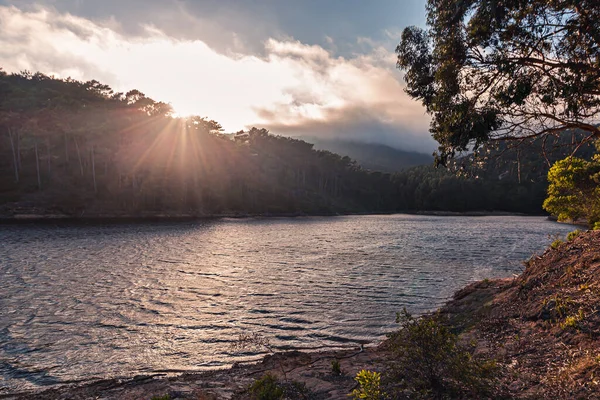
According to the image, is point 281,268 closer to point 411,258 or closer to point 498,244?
point 411,258

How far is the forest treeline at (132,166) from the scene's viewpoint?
10688 cm

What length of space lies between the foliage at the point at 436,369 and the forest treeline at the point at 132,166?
78455 mm

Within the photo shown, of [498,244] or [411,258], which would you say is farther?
[498,244]

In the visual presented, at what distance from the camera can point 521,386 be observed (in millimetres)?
7770

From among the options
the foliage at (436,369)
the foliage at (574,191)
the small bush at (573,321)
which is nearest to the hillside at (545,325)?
the small bush at (573,321)

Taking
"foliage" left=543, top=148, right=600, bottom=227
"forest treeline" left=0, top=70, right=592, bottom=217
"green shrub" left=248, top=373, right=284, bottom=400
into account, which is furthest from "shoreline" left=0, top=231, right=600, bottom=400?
"forest treeline" left=0, top=70, right=592, bottom=217

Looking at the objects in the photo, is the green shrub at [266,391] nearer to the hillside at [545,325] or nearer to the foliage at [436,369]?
the foliage at [436,369]

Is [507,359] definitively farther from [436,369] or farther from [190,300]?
[190,300]

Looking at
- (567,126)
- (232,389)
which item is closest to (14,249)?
(232,389)

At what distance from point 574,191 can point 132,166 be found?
131640mm

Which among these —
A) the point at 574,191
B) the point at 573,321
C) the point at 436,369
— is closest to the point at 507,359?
the point at 573,321

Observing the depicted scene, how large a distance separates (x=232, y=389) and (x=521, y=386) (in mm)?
7243

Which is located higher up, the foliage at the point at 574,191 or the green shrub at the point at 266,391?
the foliage at the point at 574,191

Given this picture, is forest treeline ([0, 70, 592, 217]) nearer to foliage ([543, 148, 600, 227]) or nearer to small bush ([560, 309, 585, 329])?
foliage ([543, 148, 600, 227])
